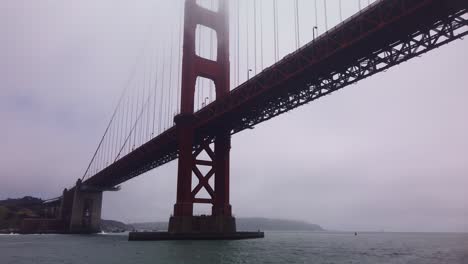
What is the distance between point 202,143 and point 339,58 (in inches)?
752

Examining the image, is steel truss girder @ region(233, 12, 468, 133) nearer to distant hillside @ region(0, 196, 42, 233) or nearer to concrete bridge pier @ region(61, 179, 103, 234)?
concrete bridge pier @ region(61, 179, 103, 234)

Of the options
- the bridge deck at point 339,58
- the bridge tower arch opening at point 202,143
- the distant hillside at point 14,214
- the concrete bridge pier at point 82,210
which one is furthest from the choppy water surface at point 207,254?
the distant hillside at point 14,214

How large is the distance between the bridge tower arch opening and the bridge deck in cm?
144

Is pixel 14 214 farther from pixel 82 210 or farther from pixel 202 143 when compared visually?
pixel 202 143

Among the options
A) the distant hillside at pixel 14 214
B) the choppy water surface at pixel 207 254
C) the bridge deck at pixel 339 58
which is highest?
the bridge deck at pixel 339 58

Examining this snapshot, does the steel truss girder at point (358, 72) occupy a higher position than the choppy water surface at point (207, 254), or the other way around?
the steel truss girder at point (358, 72)

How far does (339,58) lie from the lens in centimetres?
2644

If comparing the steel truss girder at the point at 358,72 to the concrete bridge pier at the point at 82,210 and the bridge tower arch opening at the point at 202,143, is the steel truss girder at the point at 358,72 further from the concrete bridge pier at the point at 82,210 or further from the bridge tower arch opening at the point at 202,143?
the concrete bridge pier at the point at 82,210

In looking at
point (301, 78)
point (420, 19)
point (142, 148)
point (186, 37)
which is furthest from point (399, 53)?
point (142, 148)

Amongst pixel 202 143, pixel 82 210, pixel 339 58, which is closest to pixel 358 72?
pixel 339 58

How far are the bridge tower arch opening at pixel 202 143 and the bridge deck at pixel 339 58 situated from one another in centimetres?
144

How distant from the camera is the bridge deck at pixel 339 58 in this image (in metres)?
21.3

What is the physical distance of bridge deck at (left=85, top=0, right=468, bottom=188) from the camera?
69.9 ft

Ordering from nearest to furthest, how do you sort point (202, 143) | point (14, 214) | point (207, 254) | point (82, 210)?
point (207, 254)
point (202, 143)
point (82, 210)
point (14, 214)
